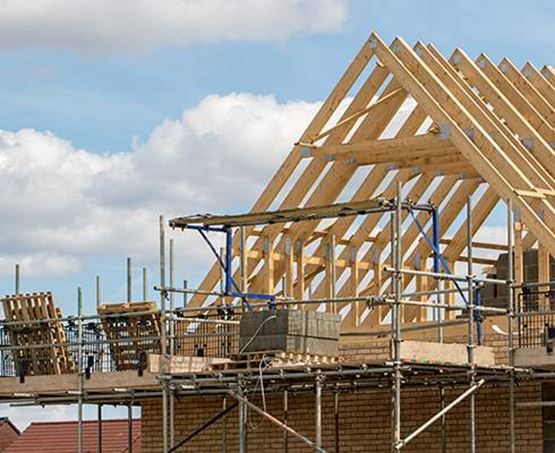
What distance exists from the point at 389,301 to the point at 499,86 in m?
9.56

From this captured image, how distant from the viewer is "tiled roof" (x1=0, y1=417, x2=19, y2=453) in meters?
66.0

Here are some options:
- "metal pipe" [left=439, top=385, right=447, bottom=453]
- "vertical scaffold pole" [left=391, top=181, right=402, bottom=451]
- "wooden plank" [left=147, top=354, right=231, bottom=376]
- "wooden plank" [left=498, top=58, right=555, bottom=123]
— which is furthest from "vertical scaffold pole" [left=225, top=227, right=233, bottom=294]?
"wooden plank" [left=498, top=58, right=555, bottom=123]

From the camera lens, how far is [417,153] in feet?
110

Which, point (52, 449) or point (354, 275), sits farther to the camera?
point (52, 449)

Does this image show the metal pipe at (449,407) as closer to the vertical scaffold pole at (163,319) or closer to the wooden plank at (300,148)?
the vertical scaffold pole at (163,319)

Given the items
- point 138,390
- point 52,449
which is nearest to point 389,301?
point 138,390

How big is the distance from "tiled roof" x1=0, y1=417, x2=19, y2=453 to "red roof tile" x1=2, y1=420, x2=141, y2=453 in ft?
23.2

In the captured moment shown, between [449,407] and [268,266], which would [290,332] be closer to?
[449,407]

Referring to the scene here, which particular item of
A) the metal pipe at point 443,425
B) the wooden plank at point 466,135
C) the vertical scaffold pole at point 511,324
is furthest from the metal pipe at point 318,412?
the wooden plank at point 466,135

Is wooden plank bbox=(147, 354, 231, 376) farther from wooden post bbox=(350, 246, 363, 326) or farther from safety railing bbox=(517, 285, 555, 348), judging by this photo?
wooden post bbox=(350, 246, 363, 326)

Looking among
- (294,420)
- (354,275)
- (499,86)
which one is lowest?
(294,420)

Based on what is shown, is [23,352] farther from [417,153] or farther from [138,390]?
[417,153]

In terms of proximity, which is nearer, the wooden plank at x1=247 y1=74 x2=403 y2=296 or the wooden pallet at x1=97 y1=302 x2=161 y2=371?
the wooden pallet at x1=97 y1=302 x2=161 y2=371

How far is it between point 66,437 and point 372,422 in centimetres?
2918
